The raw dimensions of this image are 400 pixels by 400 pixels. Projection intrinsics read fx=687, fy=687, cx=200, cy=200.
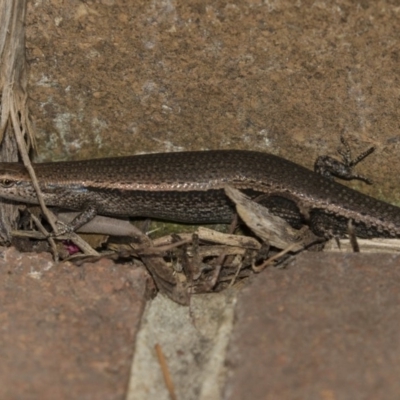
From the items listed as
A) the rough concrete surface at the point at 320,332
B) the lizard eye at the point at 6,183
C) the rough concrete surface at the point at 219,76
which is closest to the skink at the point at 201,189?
the lizard eye at the point at 6,183

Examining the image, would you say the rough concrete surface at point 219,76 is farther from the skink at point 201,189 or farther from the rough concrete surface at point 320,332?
the rough concrete surface at point 320,332

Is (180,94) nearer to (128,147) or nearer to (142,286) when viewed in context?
(128,147)

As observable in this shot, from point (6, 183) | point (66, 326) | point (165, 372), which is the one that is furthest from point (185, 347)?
point (6, 183)

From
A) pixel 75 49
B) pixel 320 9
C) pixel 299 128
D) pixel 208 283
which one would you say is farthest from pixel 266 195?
pixel 75 49

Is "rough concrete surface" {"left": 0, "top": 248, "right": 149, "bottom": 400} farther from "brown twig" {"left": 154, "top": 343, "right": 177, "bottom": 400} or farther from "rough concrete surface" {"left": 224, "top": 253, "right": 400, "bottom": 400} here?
"rough concrete surface" {"left": 224, "top": 253, "right": 400, "bottom": 400}

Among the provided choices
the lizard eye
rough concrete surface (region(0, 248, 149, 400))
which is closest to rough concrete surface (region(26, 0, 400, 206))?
the lizard eye

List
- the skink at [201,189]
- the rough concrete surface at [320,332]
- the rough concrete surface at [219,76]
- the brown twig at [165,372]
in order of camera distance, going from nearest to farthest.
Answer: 1. the rough concrete surface at [320,332]
2. the brown twig at [165,372]
3. the rough concrete surface at [219,76]
4. the skink at [201,189]

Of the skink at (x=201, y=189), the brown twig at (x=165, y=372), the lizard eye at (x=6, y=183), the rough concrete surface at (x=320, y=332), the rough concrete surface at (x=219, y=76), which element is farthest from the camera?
the lizard eye at (x=6, y=183)
